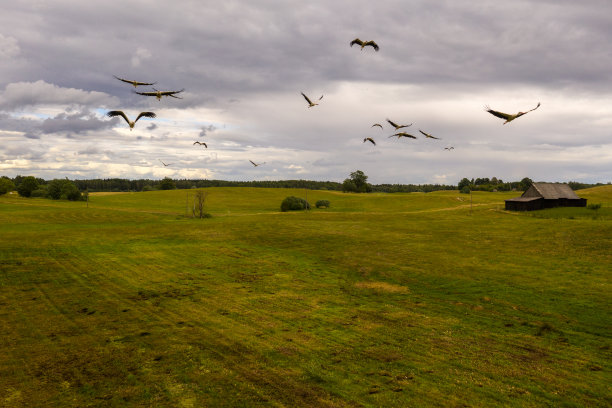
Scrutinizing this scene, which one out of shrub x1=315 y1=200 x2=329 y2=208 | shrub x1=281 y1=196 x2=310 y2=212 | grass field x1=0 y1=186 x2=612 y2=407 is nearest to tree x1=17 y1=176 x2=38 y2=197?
shrub x1=281 y1=196 x2=310 y2=212

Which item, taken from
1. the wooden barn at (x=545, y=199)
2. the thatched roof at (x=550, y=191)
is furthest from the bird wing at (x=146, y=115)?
the thatched roof at (x=550, y=191)

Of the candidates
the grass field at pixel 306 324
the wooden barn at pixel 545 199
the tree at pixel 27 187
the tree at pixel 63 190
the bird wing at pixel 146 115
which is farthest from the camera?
the tree at pixel 27 187

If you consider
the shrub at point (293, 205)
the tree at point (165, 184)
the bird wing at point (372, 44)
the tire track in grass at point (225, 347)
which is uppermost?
the bird wing at point (372, 44)

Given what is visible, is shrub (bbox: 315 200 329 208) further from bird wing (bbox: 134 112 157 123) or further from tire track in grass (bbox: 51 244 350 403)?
bird wing (bbox: 134 112 157 123)

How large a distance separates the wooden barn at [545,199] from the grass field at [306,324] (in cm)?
3862

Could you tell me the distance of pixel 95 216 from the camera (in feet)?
242

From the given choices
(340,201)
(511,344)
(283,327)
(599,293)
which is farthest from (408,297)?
(340,201)

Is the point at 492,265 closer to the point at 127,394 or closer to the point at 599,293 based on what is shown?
the point at 599,293

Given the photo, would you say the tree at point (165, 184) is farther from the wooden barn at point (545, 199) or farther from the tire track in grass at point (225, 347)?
the tire track in grass at point (225, 347)

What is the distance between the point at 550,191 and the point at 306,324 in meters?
79.1

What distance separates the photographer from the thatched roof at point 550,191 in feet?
255

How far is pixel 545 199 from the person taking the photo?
252ft

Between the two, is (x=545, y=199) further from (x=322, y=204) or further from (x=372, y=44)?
(x=372, y=44)

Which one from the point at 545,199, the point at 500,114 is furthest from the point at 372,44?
the point at 545,199
